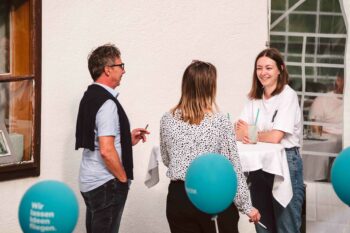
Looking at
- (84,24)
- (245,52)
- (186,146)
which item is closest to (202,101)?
(186,146)

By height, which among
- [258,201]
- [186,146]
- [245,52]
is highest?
[245,52]

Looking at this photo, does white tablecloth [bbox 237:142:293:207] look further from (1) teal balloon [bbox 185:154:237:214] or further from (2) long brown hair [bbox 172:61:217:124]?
(1) teal balloon [bbox 185:154:237:214]

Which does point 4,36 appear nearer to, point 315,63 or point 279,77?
point 279,77

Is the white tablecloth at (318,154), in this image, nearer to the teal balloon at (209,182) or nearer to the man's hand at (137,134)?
the man's hand at (137,134)

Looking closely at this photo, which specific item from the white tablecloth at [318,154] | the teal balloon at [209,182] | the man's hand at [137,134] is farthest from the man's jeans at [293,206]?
the white tablecloth at [318,154]

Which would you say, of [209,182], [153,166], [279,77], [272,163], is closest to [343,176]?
[272,163]

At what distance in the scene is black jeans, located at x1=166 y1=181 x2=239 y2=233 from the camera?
5031mm

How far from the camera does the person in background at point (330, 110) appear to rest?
7.91m

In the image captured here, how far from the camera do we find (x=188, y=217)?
16.6 ft

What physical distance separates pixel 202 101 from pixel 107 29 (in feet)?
7.14

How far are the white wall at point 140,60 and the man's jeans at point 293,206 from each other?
4.95ft

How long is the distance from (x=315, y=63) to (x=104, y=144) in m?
3.22

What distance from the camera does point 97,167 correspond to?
5414mm

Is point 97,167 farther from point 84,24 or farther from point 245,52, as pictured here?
point 245,52
